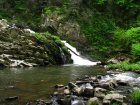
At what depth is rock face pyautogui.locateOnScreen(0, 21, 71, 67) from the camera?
1624 inches

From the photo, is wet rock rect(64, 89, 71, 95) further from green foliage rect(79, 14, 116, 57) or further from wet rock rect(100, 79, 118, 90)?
green foliage rect(79, 14, 116, 57)

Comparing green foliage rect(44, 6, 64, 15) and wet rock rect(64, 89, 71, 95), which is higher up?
green foliage rect(44, 6, 64, 15)

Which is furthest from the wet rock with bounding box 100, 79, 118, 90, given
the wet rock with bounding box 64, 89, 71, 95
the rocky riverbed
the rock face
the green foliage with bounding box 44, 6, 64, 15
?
the green foliage with bounding box 44, 6, 64, 15

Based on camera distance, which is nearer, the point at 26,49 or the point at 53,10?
the point at 26,49

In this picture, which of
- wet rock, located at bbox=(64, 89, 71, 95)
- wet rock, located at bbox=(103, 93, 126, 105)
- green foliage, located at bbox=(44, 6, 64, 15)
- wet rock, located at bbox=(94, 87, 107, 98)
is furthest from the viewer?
green foliage, located at bbox=(44, 6, 64, 15)

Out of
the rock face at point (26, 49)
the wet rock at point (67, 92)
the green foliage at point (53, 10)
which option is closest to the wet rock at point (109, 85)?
the wet rock at point (67, 92)

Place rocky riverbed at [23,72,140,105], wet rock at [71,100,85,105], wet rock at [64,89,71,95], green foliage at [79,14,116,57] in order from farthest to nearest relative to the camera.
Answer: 1. green foliage at [79,14,116,57]
2. wet rock at [64,89,71,95]
3. wet rock at [71,100,85,105]
4. rocky riverbed at [23,72,140,105]

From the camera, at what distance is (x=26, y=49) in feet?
141

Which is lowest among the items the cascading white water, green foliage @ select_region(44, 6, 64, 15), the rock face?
the cascading white water

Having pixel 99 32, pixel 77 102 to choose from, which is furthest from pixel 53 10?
pixel 77 102

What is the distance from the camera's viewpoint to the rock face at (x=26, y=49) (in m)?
41.2

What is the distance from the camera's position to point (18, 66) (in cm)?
3984

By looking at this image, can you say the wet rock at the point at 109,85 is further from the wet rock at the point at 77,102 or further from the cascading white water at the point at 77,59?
the cascading white water at the point at 77,59

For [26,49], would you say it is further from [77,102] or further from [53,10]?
[77,102]
